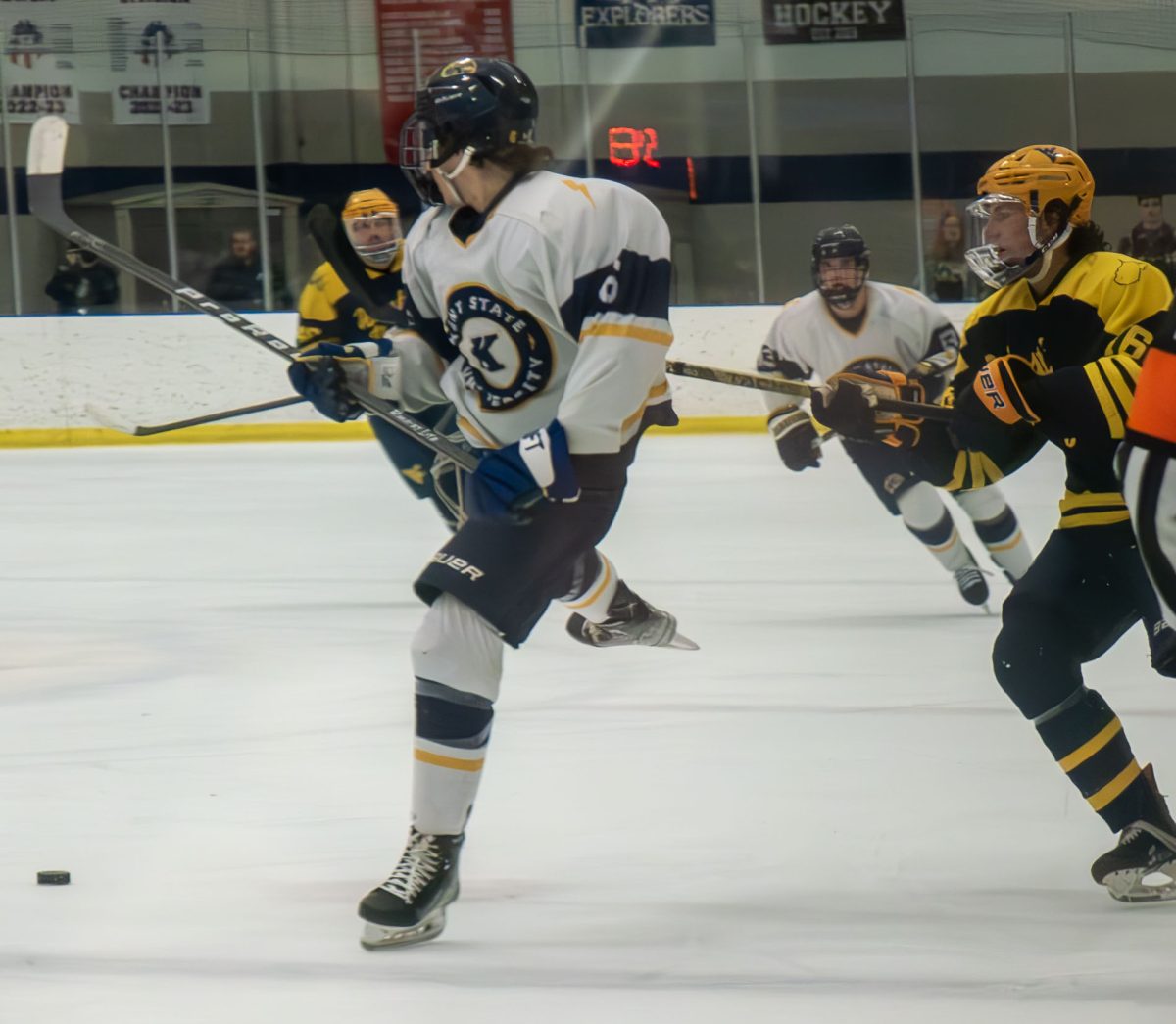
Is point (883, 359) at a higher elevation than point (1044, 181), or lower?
lower

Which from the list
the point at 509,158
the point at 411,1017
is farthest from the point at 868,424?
the point at 411,1017

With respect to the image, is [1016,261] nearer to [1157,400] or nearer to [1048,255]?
[1048,255]

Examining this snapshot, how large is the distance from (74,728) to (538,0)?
775 centimetres

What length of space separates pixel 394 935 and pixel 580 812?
604 millimetres

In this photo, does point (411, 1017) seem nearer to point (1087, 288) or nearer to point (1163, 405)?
point (1163, 405)

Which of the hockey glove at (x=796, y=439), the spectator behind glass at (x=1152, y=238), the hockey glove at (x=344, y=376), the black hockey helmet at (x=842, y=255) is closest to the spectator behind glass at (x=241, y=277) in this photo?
the spectator behind glass at (x=1152, y=238)

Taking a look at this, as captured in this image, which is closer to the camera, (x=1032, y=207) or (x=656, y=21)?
Result: (x=1032, y=207)

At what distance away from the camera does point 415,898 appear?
2.01 metres

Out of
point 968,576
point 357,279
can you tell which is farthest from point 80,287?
point 968,576

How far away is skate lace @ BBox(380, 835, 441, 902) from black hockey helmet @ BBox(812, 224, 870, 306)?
120 inches

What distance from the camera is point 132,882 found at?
225 centimetres

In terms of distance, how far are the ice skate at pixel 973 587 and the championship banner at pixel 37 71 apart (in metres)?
6.81

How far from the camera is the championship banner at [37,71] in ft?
31.1

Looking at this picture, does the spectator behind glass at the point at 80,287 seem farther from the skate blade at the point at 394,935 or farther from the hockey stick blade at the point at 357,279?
the skate blade at the point at 394,935
